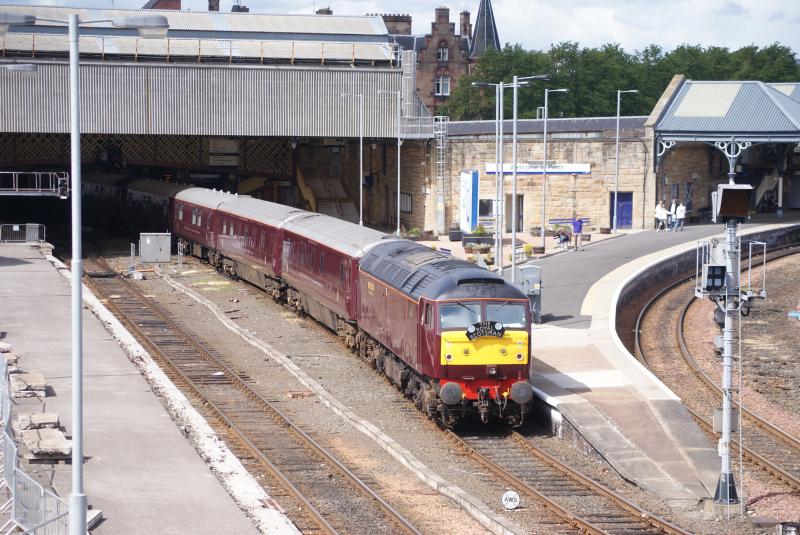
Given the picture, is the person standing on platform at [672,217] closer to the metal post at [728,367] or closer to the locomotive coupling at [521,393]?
the locomotive coupling at [521,393]

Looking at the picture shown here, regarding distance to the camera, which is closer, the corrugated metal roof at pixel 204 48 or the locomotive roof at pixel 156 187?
the locomotive roof at pixel 156 187

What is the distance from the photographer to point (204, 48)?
5609 centimetres

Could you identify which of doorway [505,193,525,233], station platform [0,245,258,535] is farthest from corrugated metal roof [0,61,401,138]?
station platform [0,245,258,535]

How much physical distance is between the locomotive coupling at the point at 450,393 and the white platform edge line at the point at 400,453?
1165mm

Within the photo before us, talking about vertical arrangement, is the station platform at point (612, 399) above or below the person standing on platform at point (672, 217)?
below

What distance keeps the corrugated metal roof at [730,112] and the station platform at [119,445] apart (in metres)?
34.8

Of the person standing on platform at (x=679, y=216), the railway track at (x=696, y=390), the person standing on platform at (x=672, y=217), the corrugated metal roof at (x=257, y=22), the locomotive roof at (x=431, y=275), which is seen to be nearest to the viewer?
the railway track at (x=696, y=390)

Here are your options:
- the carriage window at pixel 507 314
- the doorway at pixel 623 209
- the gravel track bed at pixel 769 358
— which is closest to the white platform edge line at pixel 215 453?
the carriage window at pixel 507 314

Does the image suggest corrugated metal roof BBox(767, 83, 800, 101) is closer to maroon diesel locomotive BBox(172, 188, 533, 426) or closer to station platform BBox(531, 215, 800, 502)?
station platform BBox(531, 215, 800, 502)

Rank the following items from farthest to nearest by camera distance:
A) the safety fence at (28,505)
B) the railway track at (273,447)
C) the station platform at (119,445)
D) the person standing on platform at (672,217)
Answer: the person standing on platform at (672,217) → the railway track at (273,447) → the station platform at (119,445) → the safety fence at (28,505)

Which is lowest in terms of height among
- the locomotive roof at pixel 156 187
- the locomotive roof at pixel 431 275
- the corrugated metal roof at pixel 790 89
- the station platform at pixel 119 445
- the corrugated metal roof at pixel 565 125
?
the station platform at pixel 119 445

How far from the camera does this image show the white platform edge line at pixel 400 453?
16.4 m

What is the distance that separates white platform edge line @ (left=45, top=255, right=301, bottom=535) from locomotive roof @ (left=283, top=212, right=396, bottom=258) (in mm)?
5428

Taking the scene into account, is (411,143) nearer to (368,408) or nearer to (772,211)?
(772,211)
